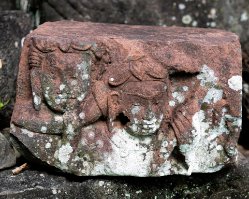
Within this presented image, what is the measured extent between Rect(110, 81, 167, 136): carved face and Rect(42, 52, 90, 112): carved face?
189mm

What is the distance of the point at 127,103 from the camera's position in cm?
274

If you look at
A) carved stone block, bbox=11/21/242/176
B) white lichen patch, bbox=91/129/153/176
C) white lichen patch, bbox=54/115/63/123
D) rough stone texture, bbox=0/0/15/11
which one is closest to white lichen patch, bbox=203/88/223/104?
carved stone block, bbox=11/21/242/176

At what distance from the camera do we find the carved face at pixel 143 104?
2723 millimetres

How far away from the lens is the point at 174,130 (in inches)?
111

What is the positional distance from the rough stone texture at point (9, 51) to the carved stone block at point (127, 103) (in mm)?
682

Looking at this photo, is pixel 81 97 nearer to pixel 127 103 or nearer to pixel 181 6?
pixel 127 103

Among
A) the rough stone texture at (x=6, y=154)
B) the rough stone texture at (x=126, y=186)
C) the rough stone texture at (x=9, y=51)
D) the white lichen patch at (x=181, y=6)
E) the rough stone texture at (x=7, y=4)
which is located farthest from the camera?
the rough stone texture at (x=7, y=4)

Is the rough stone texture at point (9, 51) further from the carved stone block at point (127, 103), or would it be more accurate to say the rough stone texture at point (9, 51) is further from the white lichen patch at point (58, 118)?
the white lichen patch at point (58, 118)

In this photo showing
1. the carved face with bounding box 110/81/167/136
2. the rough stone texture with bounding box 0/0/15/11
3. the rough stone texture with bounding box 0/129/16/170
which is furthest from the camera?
the rough stone texture with bounding box 0/0/15/11

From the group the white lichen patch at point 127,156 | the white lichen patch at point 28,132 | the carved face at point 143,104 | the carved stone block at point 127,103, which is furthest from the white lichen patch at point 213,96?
the white lichen patch at point 28,132

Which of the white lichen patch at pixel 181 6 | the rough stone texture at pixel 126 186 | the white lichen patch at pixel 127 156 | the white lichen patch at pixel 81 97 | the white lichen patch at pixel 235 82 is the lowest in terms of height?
the rough stone texture at pixel 126 186

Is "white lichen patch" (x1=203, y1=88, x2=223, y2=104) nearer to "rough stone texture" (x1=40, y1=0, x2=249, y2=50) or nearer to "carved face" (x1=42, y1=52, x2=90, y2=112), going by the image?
"carved face" (x1=42, y1=52, x2=90, y2=112)

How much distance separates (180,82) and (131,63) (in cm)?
24

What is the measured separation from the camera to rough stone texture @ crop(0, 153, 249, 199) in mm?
2848
